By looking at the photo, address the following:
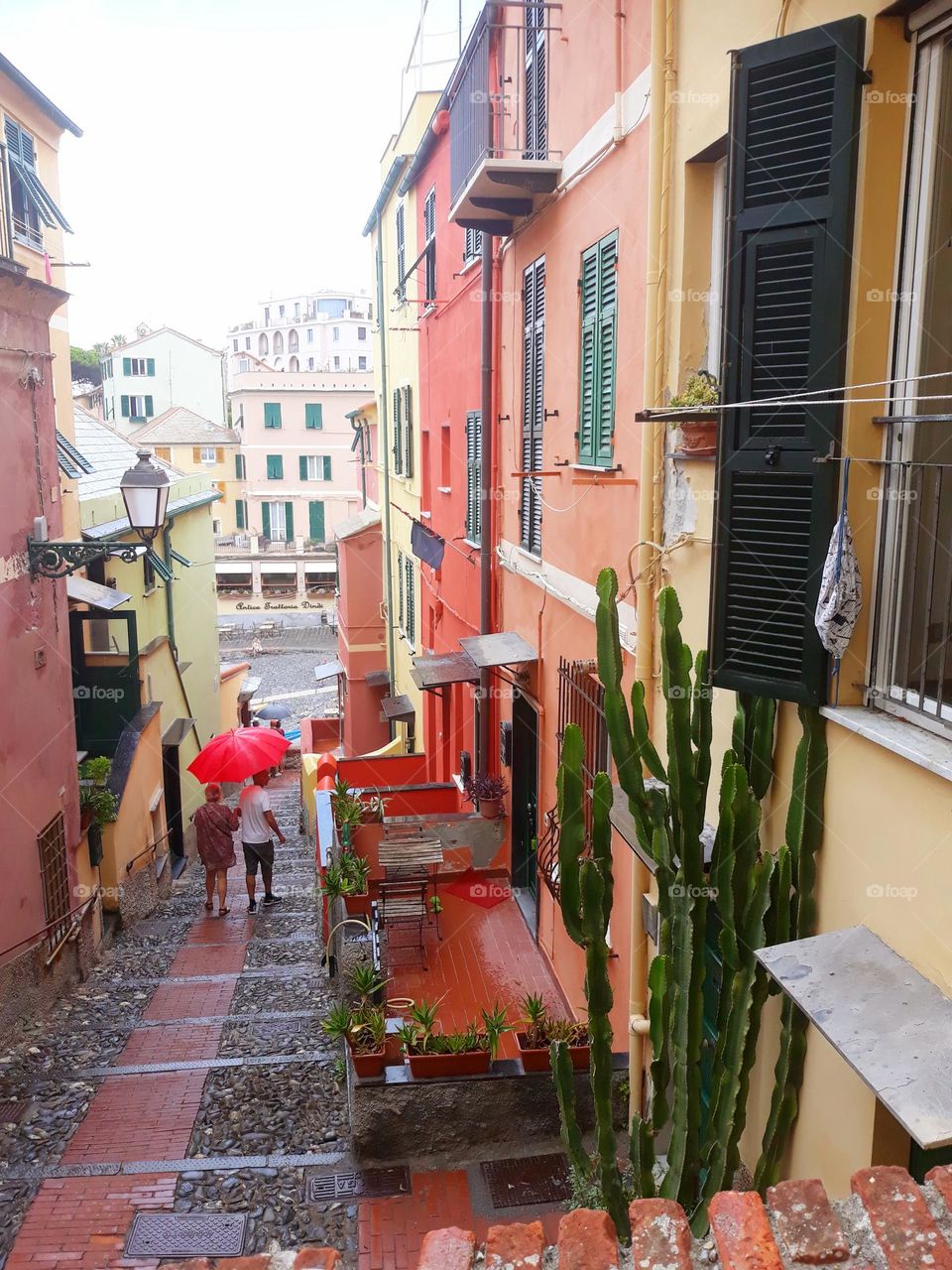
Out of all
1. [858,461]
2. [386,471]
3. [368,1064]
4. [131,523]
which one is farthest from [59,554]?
[386,471]

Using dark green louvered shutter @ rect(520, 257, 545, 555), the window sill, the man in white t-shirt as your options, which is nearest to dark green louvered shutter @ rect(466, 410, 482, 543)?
dark green louvered shutter @ rect(520, 257, 545, 555)

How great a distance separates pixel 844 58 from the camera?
3832 millimetres

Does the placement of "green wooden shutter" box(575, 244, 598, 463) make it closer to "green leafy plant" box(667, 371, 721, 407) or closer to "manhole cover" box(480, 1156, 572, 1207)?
"green leafy plant" box(667, 371, 721, 407)

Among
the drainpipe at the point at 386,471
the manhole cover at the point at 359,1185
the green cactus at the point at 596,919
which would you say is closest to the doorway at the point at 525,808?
the manhole cover at the point at 359,1185

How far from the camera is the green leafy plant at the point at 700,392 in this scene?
5.11 meters

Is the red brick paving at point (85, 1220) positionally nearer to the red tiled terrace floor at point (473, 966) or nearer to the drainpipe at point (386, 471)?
the red tiled terrace floor at point (473, 966)

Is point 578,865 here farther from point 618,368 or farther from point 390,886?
point 390,886

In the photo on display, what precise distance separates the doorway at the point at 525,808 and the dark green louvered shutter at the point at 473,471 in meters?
2.66

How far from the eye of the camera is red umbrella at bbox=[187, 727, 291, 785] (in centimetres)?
1215

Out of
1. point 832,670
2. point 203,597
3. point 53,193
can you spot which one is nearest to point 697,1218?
point 832,670

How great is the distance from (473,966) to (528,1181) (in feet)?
10.3

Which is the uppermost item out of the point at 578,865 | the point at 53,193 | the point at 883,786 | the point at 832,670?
the point at 53,193

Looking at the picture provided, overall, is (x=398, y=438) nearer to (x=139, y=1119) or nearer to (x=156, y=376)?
(x=139, y=1119)

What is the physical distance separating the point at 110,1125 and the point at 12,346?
22.9 feet
